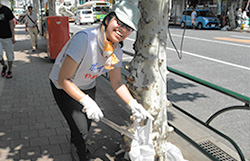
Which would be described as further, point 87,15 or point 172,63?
point 87,15

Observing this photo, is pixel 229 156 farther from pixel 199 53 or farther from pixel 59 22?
pixel 199 53

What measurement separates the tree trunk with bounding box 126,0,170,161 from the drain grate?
38.7 inches

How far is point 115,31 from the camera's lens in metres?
1.98

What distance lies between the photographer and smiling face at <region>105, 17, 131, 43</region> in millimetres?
1967

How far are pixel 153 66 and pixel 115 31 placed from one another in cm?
63

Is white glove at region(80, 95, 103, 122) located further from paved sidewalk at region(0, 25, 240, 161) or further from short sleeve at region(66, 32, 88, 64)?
paved sidewalk at region(0, 25, 240, 161)

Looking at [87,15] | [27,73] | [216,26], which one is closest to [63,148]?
[27,73]

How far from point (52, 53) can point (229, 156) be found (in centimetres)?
652

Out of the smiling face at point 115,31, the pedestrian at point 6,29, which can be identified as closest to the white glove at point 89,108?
the smiling face at point 115,31

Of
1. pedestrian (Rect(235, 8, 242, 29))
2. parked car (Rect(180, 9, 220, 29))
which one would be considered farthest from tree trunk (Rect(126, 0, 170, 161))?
pedestrian (Rect(235, 8, 242, 29))

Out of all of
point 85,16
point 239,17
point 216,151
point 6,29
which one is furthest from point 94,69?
point 85,16

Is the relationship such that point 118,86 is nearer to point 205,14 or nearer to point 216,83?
point 216,83

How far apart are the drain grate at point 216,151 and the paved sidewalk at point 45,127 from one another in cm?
17

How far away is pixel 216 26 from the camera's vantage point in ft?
70.3
